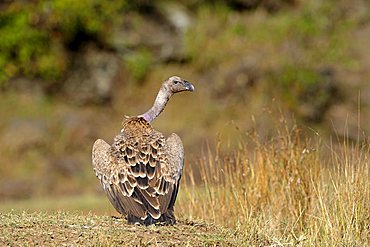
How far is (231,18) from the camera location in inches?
1146

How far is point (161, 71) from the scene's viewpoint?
27.8 metres

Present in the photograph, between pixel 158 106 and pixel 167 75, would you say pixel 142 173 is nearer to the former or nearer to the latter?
pixel 158 106

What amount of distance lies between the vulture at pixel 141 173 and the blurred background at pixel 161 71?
531 inches

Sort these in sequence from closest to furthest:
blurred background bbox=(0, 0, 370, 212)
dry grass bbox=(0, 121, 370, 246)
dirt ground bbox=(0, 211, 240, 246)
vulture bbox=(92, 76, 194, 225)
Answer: dirt ground bbox=(0, 211, 240, 246) < dry grass bbox=(0, 121, 370, 246) < vulture bbox=(92, 76, 194, 225) < blurred background bbox=(0, 0, 370, 212)

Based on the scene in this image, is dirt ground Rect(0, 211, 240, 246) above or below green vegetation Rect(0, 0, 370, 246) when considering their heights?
below

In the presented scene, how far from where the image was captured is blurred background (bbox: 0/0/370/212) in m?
25.7

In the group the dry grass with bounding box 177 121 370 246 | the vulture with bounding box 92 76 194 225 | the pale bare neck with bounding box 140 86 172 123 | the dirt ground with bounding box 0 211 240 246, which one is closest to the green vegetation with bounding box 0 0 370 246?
the dry grass with bounding box 177 121 370 246

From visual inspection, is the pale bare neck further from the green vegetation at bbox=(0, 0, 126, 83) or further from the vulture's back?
the green vegetation at bbox=(0, 0, 126, 83)

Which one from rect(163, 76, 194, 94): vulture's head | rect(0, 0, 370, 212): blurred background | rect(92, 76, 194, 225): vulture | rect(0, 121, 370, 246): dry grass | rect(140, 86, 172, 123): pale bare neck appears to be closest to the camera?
rect(0, 121, 370, 246): dry grass

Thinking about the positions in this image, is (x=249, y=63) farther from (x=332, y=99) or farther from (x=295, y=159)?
(x=295, y=159)

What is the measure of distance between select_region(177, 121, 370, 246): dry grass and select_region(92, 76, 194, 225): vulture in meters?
1.05

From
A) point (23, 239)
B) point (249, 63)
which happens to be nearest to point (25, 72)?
point (249, 63)

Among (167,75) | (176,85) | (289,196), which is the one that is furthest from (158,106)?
(167,75)

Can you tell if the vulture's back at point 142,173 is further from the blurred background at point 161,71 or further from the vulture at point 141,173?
the blurred background at point 161,71
